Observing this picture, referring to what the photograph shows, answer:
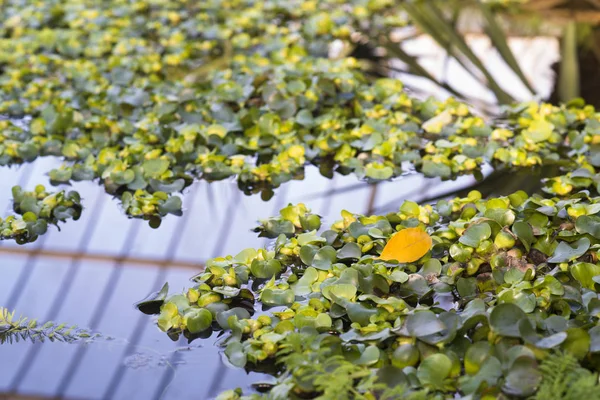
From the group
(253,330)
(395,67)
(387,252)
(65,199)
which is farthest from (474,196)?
(395,67)

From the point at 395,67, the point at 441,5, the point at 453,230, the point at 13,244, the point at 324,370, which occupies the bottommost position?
the point at 13,244

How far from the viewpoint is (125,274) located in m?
2.11

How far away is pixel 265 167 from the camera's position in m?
2.54

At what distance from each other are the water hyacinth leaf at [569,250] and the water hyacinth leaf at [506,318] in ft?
1.17

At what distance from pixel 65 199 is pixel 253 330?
96 centimetres

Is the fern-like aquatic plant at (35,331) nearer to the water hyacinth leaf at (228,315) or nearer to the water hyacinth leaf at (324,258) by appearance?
the water hyacinth leaf at (228,315)

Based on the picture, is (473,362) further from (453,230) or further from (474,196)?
(474,196)

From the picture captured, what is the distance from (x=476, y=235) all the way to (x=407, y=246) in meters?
0.17

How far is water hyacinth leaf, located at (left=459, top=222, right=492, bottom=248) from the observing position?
1.89 metres

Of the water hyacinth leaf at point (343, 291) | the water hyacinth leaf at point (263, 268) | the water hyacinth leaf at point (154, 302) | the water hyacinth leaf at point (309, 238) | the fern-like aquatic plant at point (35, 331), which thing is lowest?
the fern-like aquatic plant at point (35, 331)

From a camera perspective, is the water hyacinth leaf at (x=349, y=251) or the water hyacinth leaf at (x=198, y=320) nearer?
the water hyacinth leaf at (x=198, y=320)

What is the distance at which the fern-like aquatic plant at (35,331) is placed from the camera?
1803 mm

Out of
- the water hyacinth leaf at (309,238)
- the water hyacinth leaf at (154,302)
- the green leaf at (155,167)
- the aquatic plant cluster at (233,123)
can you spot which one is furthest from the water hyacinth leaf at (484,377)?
the green leaf at (155,167)

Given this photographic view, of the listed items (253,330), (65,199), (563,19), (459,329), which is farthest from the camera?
(563,19)
